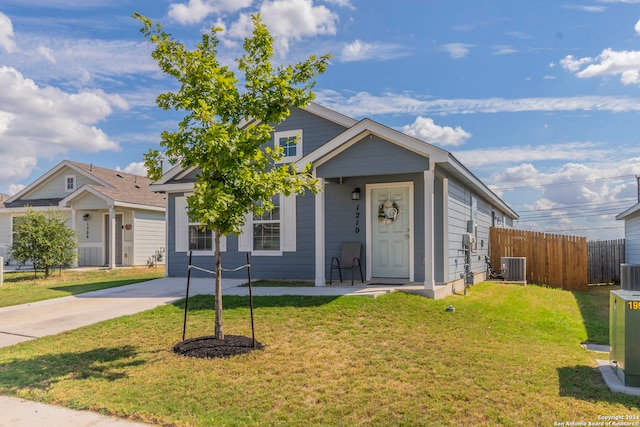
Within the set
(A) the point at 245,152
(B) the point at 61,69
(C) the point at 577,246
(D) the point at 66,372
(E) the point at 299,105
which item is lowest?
(D) the point at 66,372

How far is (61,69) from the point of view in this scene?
40.2 feet

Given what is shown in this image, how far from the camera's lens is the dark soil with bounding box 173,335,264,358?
5.58 m

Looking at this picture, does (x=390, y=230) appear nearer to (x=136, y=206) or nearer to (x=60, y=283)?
(x=60, y=283)

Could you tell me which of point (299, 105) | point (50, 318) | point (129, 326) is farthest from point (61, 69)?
point (299, 105)

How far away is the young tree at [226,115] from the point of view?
5477 millimetres

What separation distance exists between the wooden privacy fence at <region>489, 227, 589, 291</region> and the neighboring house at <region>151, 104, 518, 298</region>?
7.79 feet

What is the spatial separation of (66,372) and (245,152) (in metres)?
3.31

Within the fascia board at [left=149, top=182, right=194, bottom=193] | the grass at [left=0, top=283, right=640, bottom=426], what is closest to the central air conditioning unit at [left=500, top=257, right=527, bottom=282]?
the grass at [left=0, top=283, right=640, bottom=426]

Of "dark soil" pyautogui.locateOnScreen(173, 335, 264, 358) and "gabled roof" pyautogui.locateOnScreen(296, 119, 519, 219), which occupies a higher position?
"gabled roof" pyautogui.locateOnScreen(296, 119, 519, 219)

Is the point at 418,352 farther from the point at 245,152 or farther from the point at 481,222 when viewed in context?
the point at 481,222

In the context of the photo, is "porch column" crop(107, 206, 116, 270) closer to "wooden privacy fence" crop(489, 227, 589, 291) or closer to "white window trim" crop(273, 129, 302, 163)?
"white window trim" crop(273, 129, 302, 163)

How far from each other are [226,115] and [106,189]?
1431 cm

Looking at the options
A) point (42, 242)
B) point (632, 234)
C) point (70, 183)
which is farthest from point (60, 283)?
point (632, 234)

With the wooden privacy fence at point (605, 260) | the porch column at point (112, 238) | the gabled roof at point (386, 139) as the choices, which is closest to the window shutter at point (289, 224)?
the gabled roof at point (386, 139)
